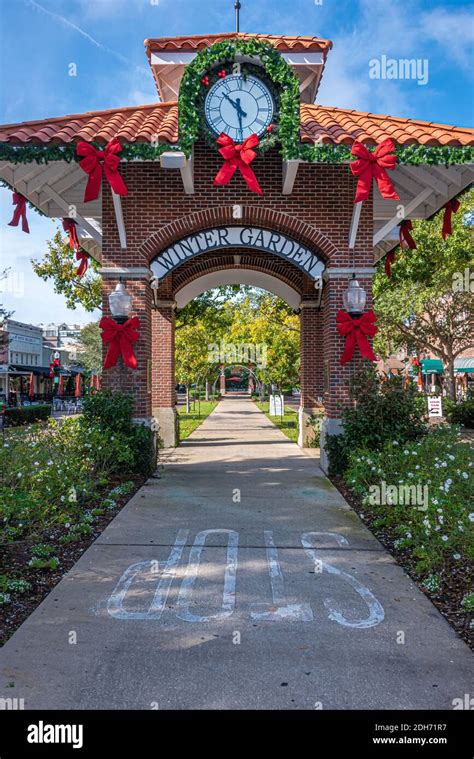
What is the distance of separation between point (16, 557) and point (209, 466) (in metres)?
5.92

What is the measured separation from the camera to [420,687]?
321cm

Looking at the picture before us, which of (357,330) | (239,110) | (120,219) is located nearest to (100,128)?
(120,219)

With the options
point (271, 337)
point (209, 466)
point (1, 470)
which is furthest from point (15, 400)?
point (1, 470)

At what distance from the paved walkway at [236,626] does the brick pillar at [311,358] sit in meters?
6.76

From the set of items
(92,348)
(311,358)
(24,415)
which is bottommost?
(24,415)

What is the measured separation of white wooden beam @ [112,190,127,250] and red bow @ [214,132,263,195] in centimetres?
183

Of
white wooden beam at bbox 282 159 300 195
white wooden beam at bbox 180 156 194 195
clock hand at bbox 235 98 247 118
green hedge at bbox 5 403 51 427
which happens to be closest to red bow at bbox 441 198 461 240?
white wooden beam at bbox 282 159 300 195

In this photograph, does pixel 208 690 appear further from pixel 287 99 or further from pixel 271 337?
pixel 271 337

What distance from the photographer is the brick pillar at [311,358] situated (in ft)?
Answer: 44.0

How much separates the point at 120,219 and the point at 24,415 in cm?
1507

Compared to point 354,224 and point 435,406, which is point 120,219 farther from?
point 435,406

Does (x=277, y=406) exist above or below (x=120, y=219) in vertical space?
below

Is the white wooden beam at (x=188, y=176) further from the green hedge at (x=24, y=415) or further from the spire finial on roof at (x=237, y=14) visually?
the green hedge at (x=24, y=415)

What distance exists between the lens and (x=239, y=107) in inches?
336
